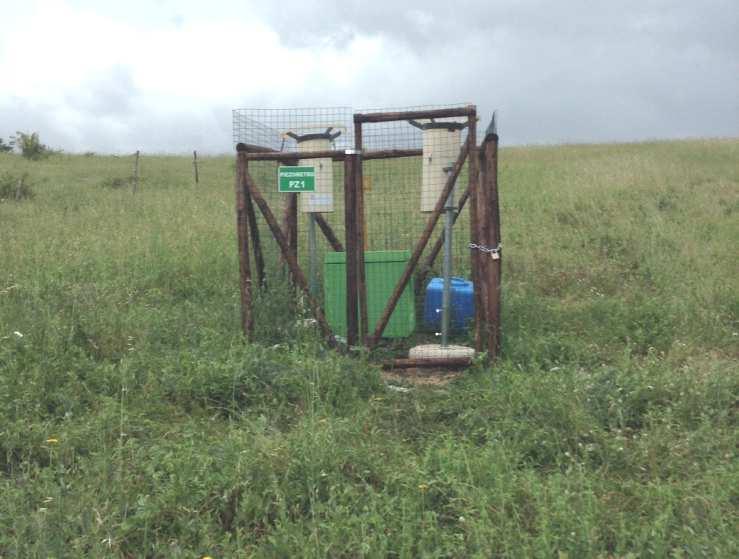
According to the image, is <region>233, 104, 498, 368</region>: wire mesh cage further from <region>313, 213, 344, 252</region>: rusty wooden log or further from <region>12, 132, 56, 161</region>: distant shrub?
<region>12, 132, 56, 161</region>: distant shrub

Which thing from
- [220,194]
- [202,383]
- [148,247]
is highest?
[220,194]

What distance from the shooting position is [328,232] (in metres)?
7.44

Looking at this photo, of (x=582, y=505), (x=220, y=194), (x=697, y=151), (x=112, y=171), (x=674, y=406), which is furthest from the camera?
(x=112, y=171)

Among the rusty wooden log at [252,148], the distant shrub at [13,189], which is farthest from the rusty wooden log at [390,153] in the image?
the distant shrub at [13,189]

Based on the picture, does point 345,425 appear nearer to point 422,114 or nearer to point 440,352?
point 440,352

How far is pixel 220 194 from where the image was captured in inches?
661

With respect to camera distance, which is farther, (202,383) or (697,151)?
(697,151)

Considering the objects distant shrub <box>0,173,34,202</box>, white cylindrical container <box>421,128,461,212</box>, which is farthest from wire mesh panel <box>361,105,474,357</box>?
distant shrub <box>0,173,34,202</box>

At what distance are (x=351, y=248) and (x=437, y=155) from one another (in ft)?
3.69

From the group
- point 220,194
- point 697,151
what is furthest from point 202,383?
point 697,151

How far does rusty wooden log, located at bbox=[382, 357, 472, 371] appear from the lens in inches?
234

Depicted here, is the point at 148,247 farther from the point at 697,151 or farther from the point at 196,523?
the point at 697,151

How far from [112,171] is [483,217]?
18.9 meters

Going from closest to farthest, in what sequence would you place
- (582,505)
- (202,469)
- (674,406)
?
(582,505) < (202,469) < (674,406)
